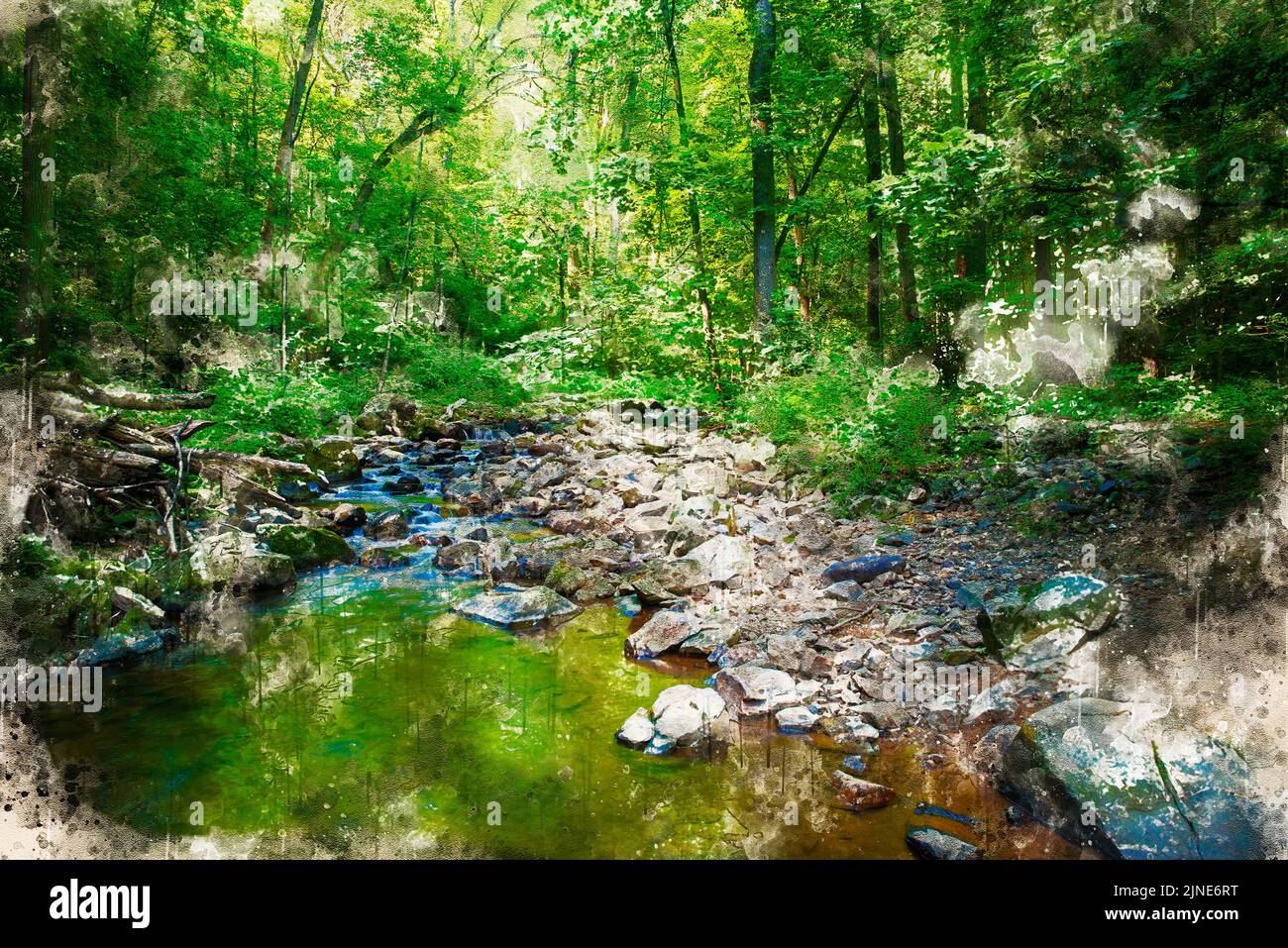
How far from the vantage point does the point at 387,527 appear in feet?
26.1

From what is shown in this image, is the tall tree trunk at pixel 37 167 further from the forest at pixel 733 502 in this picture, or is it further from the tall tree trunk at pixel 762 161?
the tall tree trunk at pixel 762 161

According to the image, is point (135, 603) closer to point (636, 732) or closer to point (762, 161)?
point (636, 732)

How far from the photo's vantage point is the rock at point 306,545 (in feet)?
22.0

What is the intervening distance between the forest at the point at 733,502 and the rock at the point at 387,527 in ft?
0.23

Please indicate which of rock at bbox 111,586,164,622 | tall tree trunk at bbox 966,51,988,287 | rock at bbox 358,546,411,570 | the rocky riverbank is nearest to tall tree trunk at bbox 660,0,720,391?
the rocky riverbank

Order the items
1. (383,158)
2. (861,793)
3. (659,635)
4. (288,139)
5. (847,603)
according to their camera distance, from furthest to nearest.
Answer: (383,158), (288,139), (847,603), (659,635), (861,793)

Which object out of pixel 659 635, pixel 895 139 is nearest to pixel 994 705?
pixel 659 635

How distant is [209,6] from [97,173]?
6785mm

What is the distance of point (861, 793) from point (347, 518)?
7.01 meters

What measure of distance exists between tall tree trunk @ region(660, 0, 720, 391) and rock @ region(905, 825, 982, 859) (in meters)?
11.3

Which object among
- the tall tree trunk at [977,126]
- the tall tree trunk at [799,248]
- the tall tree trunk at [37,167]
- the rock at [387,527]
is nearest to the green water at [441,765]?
the rock at [387,527]

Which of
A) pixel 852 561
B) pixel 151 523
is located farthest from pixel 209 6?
pixel 852 561

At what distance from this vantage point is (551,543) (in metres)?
7.22
